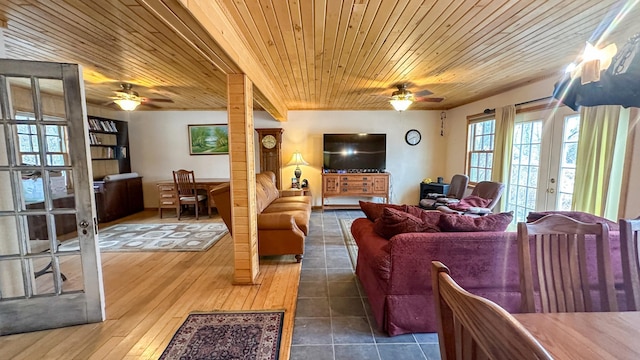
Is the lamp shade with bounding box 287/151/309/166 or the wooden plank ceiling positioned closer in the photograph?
the wooden plank ceiling

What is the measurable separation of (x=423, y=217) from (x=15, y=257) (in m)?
3.11

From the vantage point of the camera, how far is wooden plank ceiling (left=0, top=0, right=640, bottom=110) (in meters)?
1.86

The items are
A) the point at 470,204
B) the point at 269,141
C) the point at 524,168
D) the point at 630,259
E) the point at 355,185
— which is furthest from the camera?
the point at 269,141

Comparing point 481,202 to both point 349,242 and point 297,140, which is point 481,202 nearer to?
point 349,242

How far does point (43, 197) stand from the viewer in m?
2.03

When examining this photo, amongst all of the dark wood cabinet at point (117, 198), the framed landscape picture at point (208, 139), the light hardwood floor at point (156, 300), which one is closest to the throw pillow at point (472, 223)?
the light hardwood floor at point (156, 300)

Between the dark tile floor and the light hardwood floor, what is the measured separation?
0.39 ft

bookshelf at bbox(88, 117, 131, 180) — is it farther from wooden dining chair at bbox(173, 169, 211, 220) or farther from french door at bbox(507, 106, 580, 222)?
french door at bbox(507, 106, 580, 222)

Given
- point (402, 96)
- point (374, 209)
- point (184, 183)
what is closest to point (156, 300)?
point (374, 209)

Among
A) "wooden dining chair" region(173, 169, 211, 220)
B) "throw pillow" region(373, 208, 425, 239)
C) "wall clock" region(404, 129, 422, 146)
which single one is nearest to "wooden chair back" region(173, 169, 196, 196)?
"wooden dining chair" region(173, 169, 211, 220)

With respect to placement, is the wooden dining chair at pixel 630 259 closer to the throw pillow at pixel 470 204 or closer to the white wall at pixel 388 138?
the throw pillow at pixel 470 204

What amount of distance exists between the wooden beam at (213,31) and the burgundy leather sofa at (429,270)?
183 centimetres

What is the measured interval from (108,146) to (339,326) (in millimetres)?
5977

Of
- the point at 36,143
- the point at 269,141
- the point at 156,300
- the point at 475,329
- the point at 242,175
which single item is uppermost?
the point at 269,141
